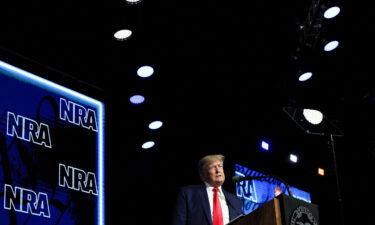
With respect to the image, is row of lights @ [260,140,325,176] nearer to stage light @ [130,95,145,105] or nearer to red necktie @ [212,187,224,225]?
stage light @ [130,95,145,105]

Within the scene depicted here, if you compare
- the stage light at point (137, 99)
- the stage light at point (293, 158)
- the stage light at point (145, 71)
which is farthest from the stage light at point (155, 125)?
the stage light at point (293, 158)

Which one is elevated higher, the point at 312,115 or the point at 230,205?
the point at 312,115

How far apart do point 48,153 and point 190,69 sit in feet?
6.72

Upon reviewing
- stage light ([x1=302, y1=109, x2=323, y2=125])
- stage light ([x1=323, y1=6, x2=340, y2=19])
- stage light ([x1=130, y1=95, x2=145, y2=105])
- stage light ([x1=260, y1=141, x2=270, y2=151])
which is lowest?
stage light ([x1=302, y1=109, x2=323, y2=125])

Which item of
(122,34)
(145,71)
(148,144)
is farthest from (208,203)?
(148,144)

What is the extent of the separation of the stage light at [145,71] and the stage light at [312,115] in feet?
5.32

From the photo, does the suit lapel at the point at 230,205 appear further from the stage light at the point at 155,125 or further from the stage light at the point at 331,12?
the stage light at the point at 331,12

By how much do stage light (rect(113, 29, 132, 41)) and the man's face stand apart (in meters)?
1.52

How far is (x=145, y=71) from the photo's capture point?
5953mm

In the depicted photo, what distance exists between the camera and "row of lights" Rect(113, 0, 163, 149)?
17.5 ft

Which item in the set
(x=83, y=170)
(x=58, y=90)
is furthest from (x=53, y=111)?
(x=83, y=170)

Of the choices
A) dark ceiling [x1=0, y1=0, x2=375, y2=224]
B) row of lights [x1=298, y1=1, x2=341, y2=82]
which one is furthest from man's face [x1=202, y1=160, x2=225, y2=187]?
row of lights [x1=298, y1=1, x2=341, y2=82]

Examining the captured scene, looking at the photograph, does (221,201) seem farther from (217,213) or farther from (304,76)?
(304,76)

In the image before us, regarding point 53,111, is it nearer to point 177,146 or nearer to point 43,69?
point 43,69
